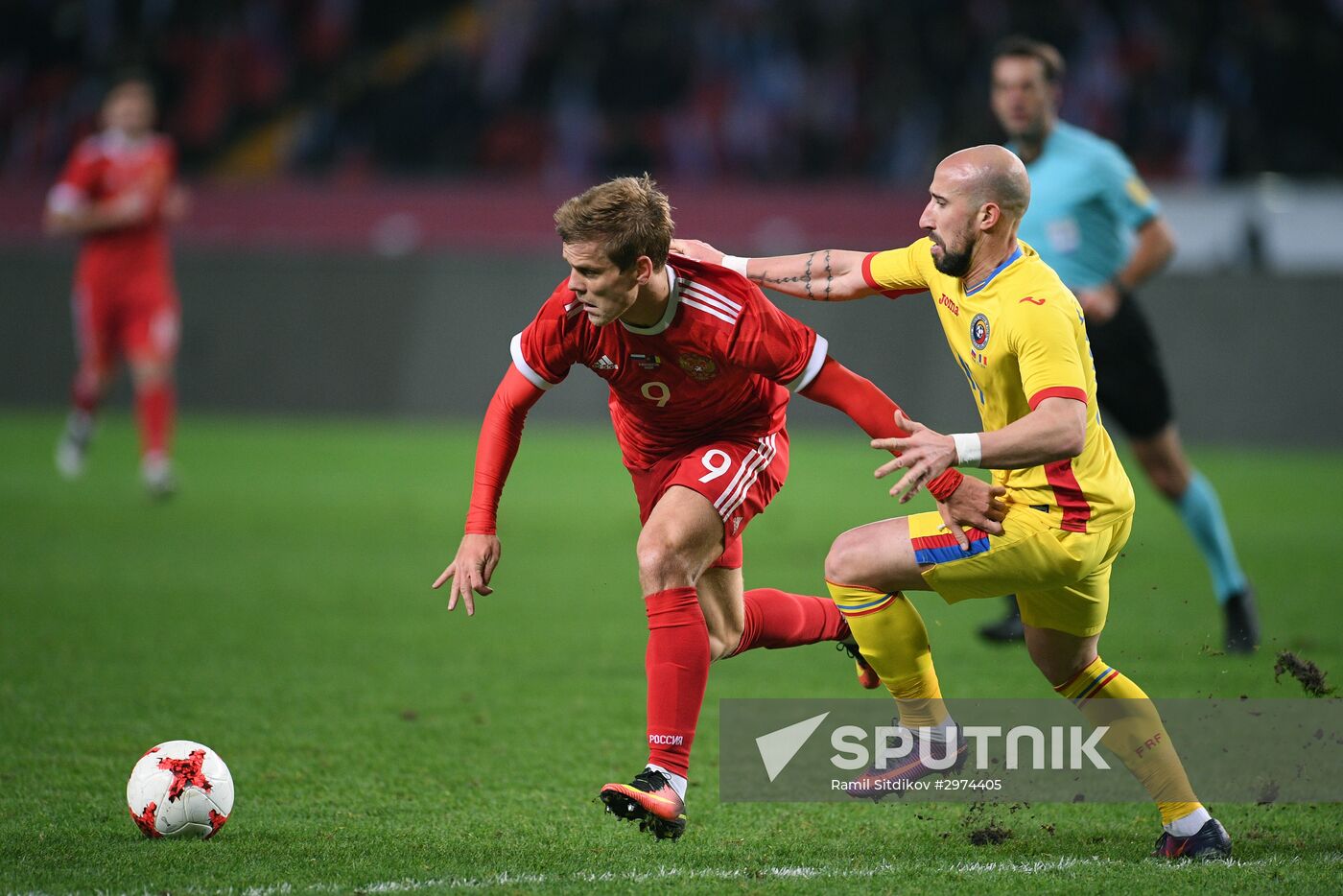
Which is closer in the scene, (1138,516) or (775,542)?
(775,542)

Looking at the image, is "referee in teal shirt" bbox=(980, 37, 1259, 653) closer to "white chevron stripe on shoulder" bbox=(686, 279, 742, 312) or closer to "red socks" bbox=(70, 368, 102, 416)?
"white chevron stripe on shoulder" bbox=(686, 279, 742, 312)

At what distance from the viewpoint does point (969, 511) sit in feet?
12.6

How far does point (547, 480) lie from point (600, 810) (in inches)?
338

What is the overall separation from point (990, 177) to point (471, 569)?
5.47ft

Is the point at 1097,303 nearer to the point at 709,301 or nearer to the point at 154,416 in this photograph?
the point at 709,301

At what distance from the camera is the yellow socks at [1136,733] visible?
3914mm

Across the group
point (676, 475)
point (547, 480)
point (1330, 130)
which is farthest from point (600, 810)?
point (1330, 130)

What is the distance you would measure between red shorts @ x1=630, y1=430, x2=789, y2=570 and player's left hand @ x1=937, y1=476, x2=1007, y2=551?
2.44 feet

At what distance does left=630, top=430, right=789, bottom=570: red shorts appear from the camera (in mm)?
4414

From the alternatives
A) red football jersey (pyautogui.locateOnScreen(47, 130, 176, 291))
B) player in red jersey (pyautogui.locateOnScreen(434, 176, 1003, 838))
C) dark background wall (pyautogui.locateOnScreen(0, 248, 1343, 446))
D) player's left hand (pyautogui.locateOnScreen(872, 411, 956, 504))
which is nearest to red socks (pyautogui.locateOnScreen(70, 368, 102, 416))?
red football jersey (pyautogui.locateOnScreen(47, 130, 176, 291))

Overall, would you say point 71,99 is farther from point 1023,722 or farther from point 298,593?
point 1023,722

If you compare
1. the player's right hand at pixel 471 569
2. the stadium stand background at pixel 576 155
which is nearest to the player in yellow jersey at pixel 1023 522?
the player's right hand at pixel 471 569

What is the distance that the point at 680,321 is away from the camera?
4289mm

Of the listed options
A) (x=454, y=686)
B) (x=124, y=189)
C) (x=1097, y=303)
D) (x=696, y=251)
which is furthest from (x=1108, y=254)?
(x=124, y=189)
